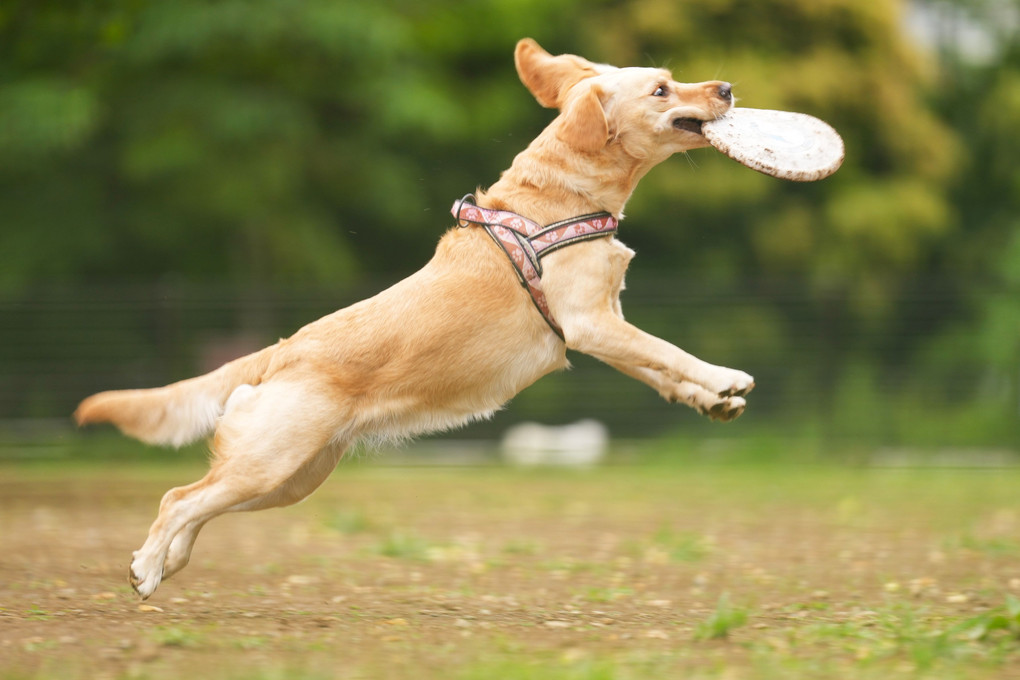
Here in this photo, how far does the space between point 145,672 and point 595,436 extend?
464 inches

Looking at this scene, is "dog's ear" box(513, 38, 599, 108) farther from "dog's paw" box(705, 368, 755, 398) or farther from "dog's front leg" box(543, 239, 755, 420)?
"dog's paw" box(705, 368, 755, 398)

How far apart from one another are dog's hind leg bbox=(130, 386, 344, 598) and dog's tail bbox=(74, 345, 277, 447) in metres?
0.23

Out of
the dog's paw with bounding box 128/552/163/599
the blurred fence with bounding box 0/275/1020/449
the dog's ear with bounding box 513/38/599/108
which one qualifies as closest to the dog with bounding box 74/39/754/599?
the dog's paw with bounding box 128/552/163/599

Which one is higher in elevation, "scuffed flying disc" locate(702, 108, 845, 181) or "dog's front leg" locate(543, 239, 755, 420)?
"scuffed flying disc" locate(702, 108, 845, 181)

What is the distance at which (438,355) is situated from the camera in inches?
203

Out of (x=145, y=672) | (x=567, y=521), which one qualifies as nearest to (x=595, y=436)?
(x=567, y=521)

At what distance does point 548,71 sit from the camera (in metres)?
5.75

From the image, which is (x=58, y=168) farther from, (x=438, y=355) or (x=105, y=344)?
(x=438, y=355)

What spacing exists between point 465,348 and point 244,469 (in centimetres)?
109

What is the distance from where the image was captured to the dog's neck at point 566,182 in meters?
5.31

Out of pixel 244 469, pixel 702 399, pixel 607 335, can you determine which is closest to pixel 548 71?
pixel 607 335

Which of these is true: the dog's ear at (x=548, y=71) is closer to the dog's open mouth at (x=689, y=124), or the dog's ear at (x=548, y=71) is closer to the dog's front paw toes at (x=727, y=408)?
the dog's open mouth at (x=689, y=124)

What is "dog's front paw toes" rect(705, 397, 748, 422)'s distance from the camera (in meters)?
4.99

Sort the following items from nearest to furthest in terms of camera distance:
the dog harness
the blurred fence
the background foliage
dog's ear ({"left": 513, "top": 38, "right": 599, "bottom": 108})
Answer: the dog harness < dog's ear ({"left": 513, "top": 38, "right": 599, "bottom": 108}) < the background foliage < the blurred fence
